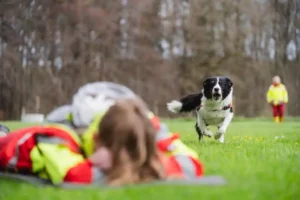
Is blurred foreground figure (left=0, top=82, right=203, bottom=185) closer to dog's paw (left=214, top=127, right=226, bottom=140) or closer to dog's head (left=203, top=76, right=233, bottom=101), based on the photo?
dog's paw (left=214, top=127, right=226, bottom=140)

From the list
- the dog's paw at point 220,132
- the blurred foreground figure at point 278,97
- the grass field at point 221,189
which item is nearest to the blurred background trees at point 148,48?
the blurred foreground figure at point 278,97

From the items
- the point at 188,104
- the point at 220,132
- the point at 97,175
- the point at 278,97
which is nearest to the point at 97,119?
→ the point at 97,175

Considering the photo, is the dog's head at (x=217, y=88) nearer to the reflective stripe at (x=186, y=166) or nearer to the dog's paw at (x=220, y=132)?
the dog's paw at (x=220, y=132)

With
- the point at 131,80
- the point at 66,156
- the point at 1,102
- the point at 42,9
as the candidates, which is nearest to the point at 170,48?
the point at 131,80

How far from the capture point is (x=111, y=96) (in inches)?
185

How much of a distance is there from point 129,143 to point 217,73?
38.3 metres

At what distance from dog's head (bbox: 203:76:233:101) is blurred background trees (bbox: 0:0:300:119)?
2972 cm

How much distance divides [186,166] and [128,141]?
2.29 feet

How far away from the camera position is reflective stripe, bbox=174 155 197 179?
4520 mm

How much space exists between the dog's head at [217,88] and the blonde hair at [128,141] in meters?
6.17

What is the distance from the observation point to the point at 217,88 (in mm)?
10250

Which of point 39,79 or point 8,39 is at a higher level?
point 8,39

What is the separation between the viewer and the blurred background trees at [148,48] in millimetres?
39906

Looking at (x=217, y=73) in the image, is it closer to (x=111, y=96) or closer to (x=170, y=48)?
(x=170, y=48)
